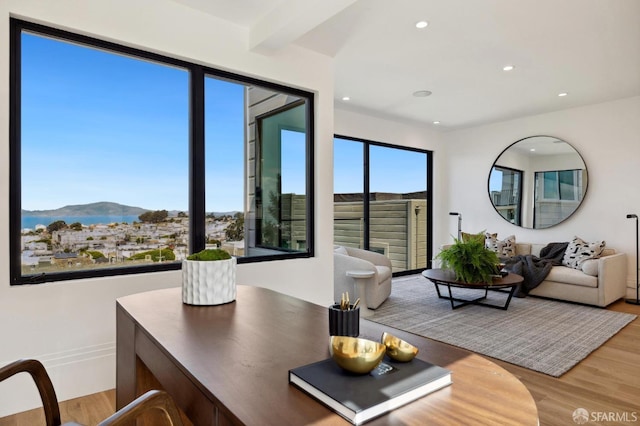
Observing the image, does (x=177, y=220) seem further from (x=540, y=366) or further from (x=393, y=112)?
(x=393, y=112)

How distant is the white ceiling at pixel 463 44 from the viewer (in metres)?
2.75

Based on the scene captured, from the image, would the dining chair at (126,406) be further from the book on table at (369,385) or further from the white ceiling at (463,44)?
the white ceiling at (463,44)

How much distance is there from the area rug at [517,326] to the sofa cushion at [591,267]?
41 cm

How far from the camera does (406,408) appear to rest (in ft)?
2.52

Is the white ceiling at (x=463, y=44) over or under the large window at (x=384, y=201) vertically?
over

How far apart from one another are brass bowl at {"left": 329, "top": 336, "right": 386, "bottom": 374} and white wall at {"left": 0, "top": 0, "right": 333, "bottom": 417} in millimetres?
2156

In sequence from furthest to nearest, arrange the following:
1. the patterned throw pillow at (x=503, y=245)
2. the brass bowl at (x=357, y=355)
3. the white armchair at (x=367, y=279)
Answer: the patterned throw pillow at (x=503, y=245)
the white armchair at (x=367, y=279)
the brass bowl at (x=357, y=355)

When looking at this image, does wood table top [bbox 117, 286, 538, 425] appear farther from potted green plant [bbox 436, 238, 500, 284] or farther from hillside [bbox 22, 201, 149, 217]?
potted green plant [bbox 436, 238, 500, 284]

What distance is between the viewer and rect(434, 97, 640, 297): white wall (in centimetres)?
500

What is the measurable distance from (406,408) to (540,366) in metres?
2.49

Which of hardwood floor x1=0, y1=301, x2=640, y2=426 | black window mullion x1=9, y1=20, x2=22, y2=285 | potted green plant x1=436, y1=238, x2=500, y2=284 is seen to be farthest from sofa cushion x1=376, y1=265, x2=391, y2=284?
black window mullion x1=9, y1=20, x2=22, y2=285

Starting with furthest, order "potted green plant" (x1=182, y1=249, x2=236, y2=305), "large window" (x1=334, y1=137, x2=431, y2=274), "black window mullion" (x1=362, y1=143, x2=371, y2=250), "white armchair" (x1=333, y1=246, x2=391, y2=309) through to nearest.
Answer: "black window mullion" (x1=362, y1=143, x2=371, y2=250) → "large window" (x1=334, y1=137, x2=431, y2=274) → "white armchair" (x1=333, y1=246, x2=391, y2=309) → "potted green plant" (x1=182, y1=249, x2=236, y2=305)

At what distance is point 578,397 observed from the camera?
228 centimetres

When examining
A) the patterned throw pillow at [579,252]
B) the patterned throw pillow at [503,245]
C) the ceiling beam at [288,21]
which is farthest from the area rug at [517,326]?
the ceiling beam at [288,21]
